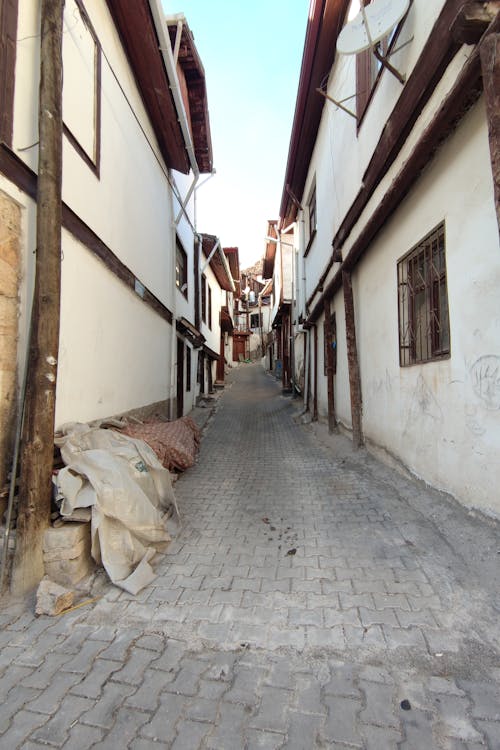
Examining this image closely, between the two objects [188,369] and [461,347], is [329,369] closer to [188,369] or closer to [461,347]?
[461,347]

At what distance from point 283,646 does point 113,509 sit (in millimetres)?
1311

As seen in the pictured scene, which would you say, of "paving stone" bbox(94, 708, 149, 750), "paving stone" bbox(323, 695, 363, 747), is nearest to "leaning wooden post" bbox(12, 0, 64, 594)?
"paving stone" bbox(94, 708, 149, 750)

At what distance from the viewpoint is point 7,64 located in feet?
8.41

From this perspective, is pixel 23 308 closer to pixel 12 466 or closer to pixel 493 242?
pixel 12 466

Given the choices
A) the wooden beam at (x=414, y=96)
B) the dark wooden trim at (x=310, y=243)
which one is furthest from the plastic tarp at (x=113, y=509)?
the dark wooden trim at (x=310, y=243)

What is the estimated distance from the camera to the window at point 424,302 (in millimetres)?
3219

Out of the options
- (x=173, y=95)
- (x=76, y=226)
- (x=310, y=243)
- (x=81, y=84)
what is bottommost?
(x=76, y=226)

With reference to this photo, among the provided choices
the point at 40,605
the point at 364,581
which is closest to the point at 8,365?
the point at 40,605

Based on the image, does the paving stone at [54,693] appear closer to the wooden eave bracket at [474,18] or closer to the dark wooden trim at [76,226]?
the dark wooden trim at [76,226]

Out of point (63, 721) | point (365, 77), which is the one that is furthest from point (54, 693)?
point (365, 77)

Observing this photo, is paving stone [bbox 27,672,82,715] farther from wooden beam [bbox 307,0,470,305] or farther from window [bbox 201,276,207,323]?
window [bbox 201,276,207,323]

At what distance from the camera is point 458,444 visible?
284cm

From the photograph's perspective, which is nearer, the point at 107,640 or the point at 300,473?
the point at 107,640

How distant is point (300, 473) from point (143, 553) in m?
2.79
